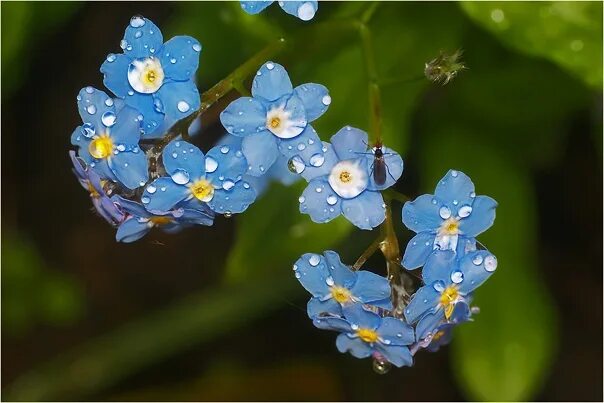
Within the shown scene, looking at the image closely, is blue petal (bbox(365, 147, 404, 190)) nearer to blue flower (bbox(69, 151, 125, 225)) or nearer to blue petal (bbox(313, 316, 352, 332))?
blue petal (bbox(313, 316, 352, 332))

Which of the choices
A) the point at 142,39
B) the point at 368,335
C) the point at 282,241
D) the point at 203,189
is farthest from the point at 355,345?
the point at 142,39

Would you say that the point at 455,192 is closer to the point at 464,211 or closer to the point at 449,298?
the point at 464,211

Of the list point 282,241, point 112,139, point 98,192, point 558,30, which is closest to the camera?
point 112,139

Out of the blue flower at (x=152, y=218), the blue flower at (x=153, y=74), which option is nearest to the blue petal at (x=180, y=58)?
the blue flower at (x=153, y=74)

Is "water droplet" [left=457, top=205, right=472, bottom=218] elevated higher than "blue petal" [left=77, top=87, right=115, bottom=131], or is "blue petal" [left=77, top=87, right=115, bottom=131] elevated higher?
"blue petal" [left=77, top=87, right=115, bottom=131]

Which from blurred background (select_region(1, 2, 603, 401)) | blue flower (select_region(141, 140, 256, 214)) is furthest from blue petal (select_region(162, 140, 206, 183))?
blurred background (select_region(1, 2, 603, 401))

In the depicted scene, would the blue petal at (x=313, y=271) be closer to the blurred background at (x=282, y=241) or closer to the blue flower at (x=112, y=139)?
the blue flower at (x=112, y=139)

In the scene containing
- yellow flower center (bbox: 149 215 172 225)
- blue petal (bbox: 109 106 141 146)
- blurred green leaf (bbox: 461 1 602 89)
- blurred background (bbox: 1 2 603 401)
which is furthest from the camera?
blurred background (bbox: 1 2 603 401)
